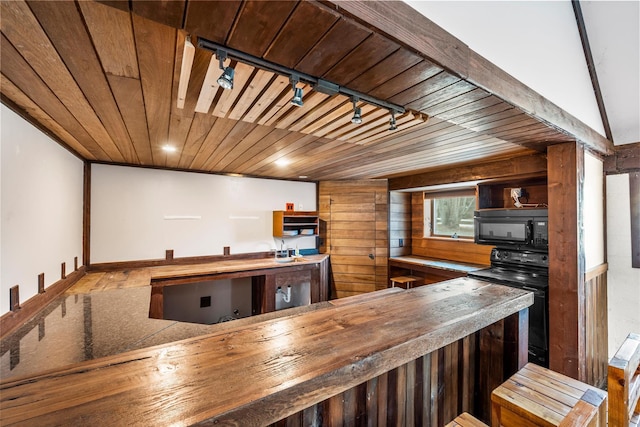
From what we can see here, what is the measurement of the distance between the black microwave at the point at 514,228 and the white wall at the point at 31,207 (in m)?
3.86

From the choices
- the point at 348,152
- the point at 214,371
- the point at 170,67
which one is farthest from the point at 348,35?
the point at 348,152

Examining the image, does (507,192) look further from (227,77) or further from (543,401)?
(227,77)

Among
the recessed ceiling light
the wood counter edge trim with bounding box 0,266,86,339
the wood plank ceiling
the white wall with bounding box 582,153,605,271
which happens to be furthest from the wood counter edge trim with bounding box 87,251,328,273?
the white wall with bounding box 582,153,605,271

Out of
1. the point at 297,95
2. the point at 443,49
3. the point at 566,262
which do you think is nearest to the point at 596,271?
the point at 566,262

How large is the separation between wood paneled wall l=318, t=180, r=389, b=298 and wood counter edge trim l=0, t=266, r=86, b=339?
324cm

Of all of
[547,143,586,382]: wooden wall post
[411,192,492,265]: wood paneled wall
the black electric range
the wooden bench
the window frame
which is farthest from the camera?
the window frame

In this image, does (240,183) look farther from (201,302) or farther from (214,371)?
(214,371)

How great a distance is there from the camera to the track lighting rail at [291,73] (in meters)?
0.92

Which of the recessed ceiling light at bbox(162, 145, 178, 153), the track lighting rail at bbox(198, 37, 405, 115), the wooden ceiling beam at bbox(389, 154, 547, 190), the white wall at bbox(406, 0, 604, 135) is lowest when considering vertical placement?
the wooden ceiling beam at bbox(389, 154, 547, 190)

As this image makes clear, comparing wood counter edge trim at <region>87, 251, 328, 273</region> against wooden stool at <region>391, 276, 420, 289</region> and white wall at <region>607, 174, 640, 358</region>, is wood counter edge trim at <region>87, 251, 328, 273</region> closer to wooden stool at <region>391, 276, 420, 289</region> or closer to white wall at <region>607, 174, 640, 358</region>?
wooden stool at <region>391, 276, 420, 289</region>

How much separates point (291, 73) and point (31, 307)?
2128mm

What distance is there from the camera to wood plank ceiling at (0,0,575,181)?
2.67 ft

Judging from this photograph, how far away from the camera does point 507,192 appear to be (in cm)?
328

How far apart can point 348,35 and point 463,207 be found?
3801 mm
